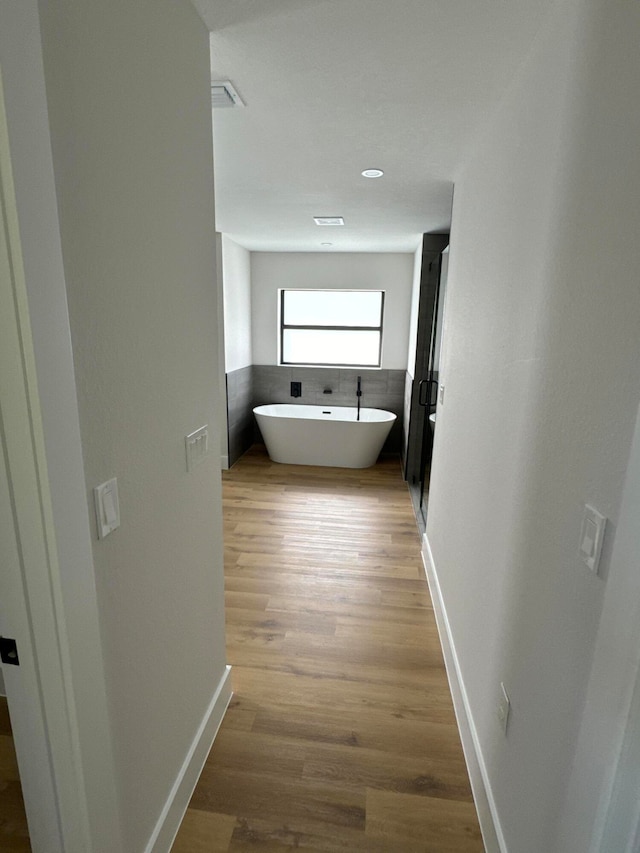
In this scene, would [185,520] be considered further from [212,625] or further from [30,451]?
[30,451]

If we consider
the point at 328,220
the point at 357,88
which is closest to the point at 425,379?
the point at 328,220

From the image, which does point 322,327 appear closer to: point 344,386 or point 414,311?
point 344,386

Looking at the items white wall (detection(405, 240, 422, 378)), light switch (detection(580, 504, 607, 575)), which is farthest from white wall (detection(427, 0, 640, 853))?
white wall (detection(405, 240, 422, 378))

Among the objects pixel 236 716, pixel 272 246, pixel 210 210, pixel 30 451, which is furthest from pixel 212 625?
pixel 272 246

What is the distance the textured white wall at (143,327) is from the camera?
2.73 ft

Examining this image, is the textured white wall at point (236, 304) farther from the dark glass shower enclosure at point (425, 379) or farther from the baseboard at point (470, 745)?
the baseboard at point (470, 745)

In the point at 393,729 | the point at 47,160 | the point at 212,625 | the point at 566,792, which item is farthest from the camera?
the point at 393,729

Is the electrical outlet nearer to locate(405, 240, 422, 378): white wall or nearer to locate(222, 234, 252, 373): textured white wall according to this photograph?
locate(405, 240, 422, 378): white wall

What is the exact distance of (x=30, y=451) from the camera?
0.74 meters

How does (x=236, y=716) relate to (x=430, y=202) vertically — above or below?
below

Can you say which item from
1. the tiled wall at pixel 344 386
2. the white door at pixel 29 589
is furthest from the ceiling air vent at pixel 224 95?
the tiled wall at pixel 344 386

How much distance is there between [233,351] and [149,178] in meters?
3.79

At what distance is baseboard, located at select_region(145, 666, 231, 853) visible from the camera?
4.17ft

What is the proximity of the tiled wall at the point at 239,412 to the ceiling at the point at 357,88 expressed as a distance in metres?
2.26
